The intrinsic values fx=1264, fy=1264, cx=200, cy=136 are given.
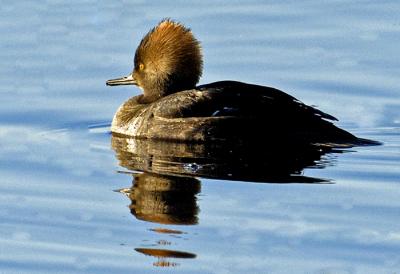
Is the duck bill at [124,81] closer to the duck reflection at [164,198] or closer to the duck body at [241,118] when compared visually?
the duck body at [241,118]

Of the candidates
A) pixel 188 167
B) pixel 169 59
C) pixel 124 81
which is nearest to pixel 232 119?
pixel 188 167

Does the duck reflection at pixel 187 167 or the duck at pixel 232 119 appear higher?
the duck at pixel 232 119

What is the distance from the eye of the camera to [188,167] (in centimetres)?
1171

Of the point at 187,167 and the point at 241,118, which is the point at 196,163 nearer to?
the point at 187,167

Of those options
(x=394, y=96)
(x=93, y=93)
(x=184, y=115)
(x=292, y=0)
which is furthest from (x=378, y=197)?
(x=292, y=0)

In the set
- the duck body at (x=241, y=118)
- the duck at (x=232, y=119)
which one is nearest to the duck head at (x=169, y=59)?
the duck at (x=232, y=119)

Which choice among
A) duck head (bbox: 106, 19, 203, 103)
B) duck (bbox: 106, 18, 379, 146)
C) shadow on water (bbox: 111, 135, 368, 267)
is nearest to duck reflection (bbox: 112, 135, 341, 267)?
shadow on water (bbox: 111, 135, 368, 267)

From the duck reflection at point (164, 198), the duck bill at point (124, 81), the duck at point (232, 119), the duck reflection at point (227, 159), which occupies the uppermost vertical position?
the duck bill at point (124, 81)

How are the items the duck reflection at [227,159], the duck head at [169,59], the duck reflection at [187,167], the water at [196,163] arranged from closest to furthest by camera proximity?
1. the water at [196,163]
2. the duck reflection at [187,167]
3. the duck reflection at [227,159]
4. the duck head at [169,59]

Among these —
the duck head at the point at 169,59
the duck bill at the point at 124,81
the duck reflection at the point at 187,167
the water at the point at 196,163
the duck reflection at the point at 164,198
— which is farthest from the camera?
the duck bill at the point at 124,81

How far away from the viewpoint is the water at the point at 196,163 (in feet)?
30.1

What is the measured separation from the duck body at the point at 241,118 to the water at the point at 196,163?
470 millimetres

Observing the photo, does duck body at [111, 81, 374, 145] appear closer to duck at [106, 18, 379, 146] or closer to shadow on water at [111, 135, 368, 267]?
duck at [106, 18, 379, 146]

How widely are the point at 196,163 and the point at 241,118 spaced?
982 mm
